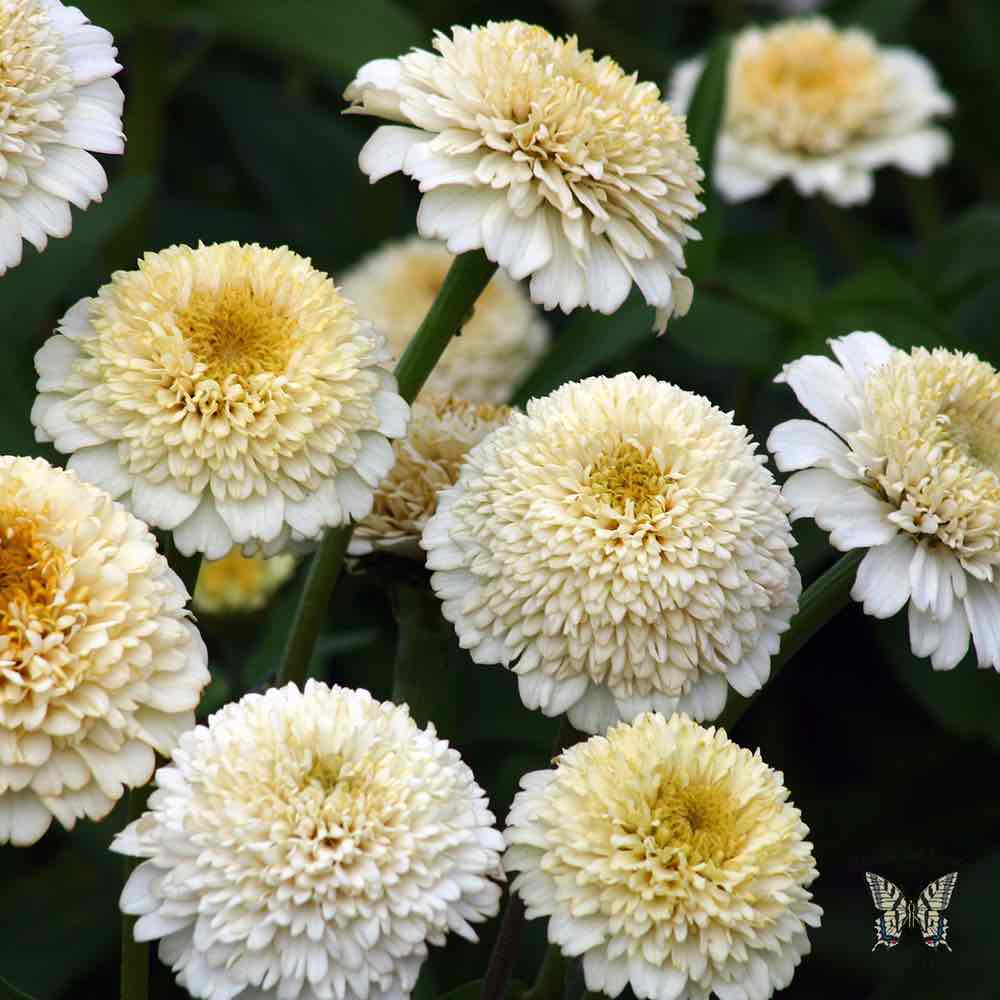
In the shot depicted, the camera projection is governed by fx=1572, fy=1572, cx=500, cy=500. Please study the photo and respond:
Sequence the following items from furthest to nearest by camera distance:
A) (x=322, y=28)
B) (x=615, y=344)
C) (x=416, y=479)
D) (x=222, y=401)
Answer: (x=322, y=28)
(x=615, y=344)
(x=416, y=479)
(x=222, y=401)

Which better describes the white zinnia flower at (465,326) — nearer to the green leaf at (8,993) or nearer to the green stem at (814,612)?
the green stem at (814,612)

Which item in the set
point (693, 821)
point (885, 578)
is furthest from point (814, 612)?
point (693, 821)

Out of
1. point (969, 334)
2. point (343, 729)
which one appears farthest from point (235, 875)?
point (969, 334)

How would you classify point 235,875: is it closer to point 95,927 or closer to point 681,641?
point 681,641

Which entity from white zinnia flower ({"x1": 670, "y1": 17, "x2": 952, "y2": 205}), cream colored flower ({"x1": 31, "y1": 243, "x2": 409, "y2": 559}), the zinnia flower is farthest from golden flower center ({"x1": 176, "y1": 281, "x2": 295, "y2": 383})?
white zinnia flower ({"x1": 670, "y1": 17, "x2": 952, "y2": 205})

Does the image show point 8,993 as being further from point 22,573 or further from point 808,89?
point 808,89

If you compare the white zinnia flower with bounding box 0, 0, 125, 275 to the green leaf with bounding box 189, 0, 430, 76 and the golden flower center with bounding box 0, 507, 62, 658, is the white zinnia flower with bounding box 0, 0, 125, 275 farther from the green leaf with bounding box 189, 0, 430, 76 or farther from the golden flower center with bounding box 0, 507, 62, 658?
the green leaf with bounding box 189, 0, 430, 76
